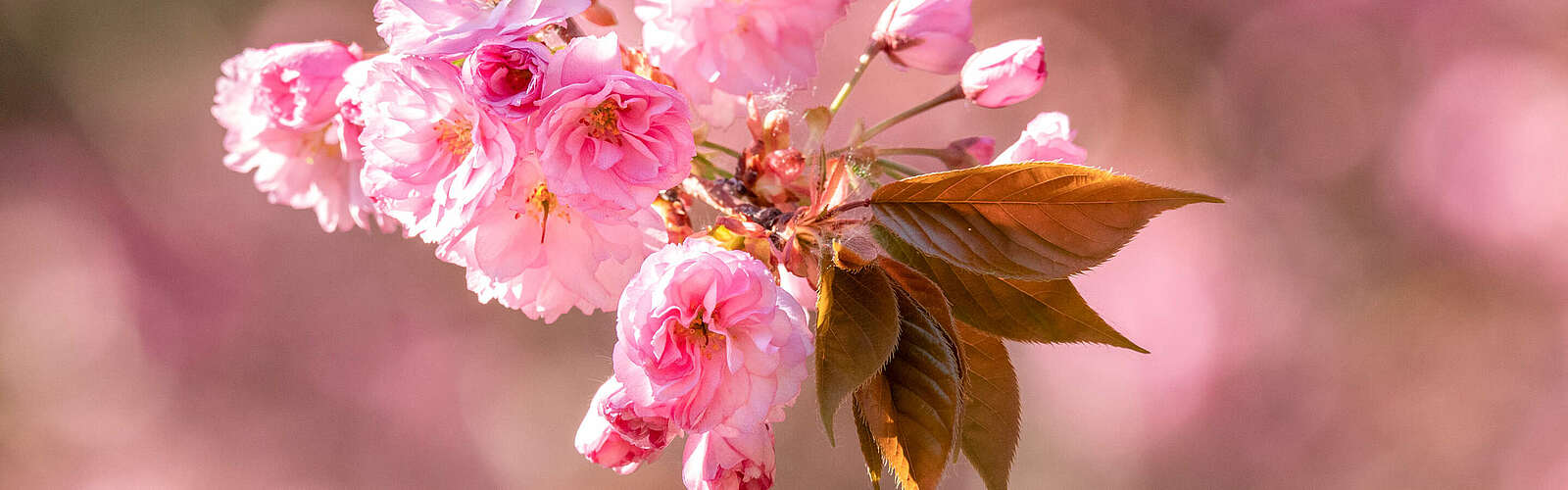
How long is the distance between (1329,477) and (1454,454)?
0.63 feet

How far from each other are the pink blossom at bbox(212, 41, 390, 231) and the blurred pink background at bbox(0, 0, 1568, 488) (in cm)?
90

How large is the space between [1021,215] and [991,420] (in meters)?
0.07

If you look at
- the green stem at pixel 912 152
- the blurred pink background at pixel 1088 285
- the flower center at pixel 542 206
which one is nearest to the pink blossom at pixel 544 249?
the flower center at pixel 542 206

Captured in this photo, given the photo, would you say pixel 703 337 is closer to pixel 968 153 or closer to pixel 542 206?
pixel 542 206

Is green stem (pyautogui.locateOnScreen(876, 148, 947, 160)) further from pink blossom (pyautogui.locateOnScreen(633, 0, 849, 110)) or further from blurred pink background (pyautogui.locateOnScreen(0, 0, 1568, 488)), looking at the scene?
blurred pink background (pyautogui.locateOnScreen(0, 0, 1568, 488))

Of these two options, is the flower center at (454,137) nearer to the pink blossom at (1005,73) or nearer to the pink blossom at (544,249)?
the pink blossom at (544,249)

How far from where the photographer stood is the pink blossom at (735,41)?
35 cm

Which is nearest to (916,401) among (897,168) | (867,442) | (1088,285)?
(867,442)

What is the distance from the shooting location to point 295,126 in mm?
417

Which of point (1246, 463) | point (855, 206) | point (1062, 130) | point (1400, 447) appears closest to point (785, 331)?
point (855, 206)

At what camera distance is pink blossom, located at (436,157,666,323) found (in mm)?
311

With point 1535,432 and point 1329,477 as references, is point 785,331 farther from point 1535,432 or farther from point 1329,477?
point 1535,432

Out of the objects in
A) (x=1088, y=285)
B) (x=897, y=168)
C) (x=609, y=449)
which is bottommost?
(x=1088, y=285)

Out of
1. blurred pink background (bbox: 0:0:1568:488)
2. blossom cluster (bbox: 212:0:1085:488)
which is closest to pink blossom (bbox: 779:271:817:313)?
blossom cluster (bbox: 212:0:1085:488)
